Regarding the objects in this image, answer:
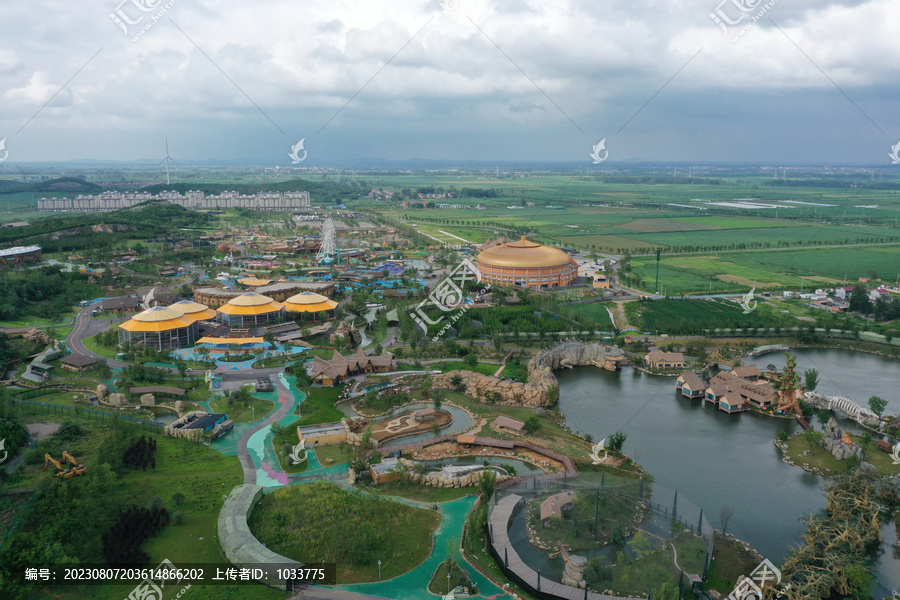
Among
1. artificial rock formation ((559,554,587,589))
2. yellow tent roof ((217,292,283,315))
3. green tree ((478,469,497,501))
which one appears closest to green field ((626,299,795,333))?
green tree ((478,469,497,501))

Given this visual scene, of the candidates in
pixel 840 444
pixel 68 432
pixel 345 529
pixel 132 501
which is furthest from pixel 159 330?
pixel 840 444

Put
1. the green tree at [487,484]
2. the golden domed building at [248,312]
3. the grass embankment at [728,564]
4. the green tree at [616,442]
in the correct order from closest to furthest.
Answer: the grass embankment at [728,564] < the green tree at [487,484] < the green tree at [616,442] < the golden domed building at [248,312]

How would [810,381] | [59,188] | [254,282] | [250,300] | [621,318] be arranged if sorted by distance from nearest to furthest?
[810,381]
[250,300]
[621,318]
[254,282]
[59,188]

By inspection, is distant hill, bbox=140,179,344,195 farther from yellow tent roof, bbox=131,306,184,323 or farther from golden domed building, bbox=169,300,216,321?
yellow tent roof, bbox=131,306,184,323

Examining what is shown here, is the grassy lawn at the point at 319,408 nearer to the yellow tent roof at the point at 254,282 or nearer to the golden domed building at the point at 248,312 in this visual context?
the golden domed building at the point at 248,312

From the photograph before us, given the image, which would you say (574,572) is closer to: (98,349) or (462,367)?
(462,367)

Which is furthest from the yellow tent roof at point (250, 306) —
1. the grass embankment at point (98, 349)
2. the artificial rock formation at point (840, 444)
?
the artificial rock formation at point (840, 444)
